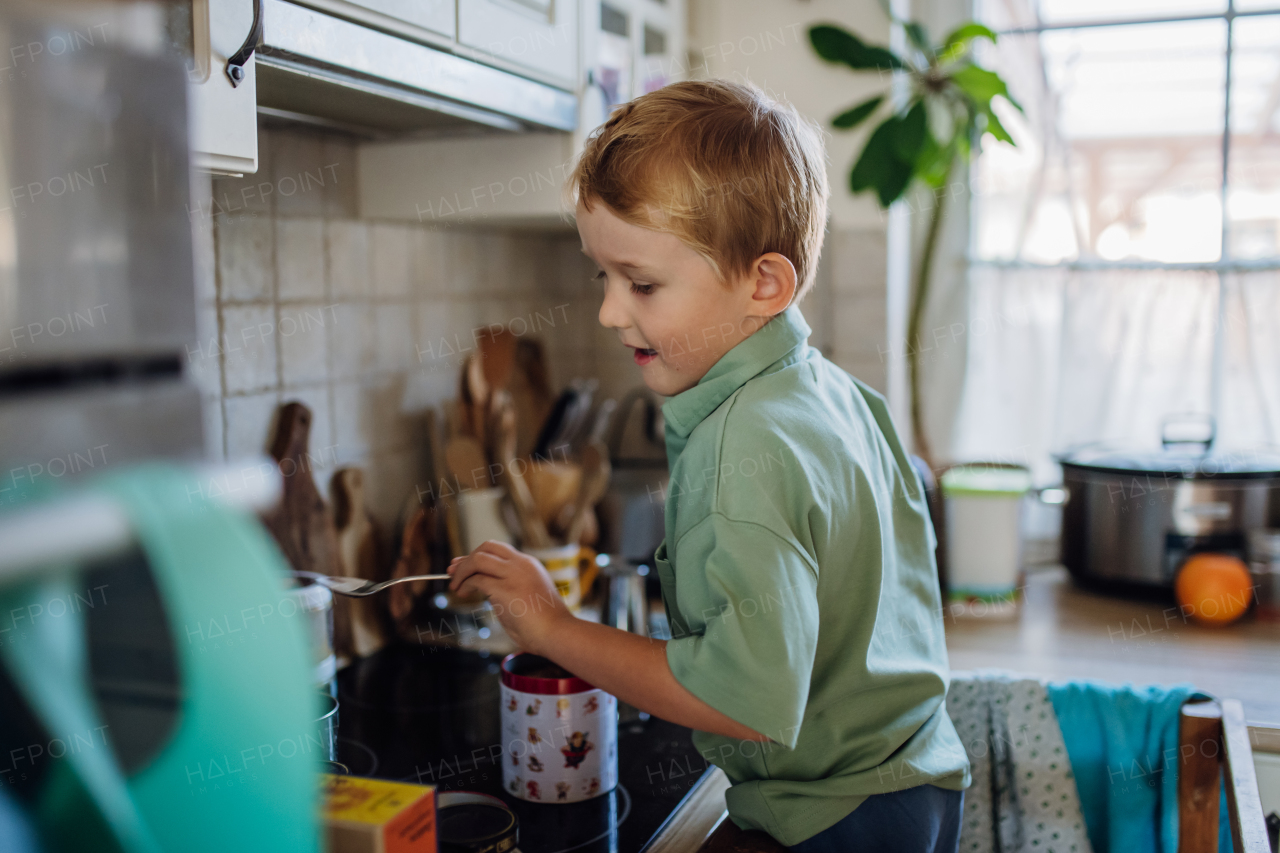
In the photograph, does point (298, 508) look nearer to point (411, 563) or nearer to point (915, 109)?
point (411, 563)

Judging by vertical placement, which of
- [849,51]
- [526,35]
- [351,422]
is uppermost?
[849,51]

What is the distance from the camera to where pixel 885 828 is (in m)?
0.80

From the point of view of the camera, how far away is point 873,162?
1.74m

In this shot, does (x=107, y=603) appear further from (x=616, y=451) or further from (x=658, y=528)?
(x=616, y=451)

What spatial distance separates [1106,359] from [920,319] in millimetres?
350

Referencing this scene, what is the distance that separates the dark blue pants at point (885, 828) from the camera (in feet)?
2.61

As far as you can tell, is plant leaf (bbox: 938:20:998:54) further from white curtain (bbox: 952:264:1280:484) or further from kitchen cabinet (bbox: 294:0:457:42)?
kitchen cabinet (bbox: 294:0:457:42)

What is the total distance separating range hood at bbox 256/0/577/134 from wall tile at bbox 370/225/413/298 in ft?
0.55

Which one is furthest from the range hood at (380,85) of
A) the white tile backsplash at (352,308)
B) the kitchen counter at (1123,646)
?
the kitchen counter at (1123,646)

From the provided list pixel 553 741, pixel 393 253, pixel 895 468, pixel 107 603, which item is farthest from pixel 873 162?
pixel 107 603

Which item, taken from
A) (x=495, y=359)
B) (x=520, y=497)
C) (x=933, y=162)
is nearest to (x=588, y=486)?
(x=520, y=497)

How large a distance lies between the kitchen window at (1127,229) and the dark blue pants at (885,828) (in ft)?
4.21

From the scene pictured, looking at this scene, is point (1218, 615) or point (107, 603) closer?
point (107, 603)

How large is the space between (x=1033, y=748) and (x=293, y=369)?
0.95 m
